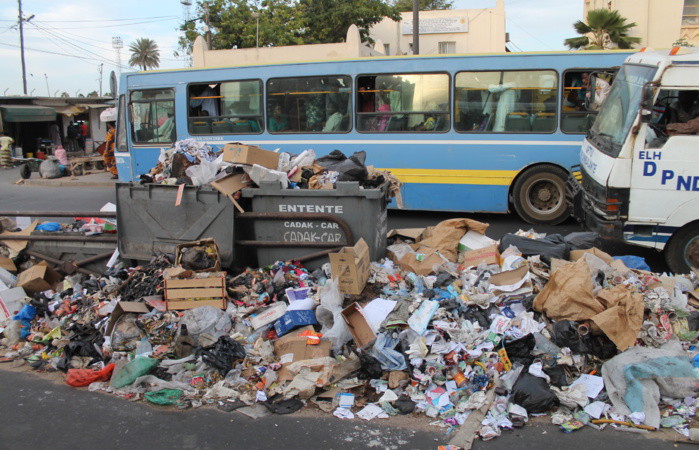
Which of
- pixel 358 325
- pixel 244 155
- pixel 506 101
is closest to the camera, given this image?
pixel 358 325

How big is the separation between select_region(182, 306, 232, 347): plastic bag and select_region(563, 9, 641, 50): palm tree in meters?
20.3

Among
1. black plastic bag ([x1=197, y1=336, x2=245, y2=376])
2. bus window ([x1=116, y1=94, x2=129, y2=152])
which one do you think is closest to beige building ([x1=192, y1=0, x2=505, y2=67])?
bus window ([x1=116, y1=94, x2=129, y2=152])

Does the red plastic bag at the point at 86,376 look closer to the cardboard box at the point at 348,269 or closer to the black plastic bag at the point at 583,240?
the cardboard box at the point at 348,269

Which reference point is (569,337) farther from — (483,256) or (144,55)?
(144,55)

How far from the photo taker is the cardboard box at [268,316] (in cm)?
484

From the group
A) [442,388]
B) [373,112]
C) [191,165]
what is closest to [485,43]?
[373,112]

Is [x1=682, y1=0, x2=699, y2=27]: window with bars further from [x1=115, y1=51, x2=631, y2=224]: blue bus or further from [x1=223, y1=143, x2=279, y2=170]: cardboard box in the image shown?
[x1=223, y1=143, x2=279, y2=170]: cardboard box

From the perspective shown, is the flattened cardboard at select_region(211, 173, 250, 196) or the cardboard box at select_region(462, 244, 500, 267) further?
the flattened cardboard at select_region(211, 173, 250, 196)

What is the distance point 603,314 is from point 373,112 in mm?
6573

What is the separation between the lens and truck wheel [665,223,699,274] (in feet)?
19.6

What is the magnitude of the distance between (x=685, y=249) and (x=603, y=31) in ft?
57.8

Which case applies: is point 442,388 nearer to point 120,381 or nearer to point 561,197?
point 120,381

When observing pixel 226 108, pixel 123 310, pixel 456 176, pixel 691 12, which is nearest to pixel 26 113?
pixel 226 108

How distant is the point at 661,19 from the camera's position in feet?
70.7
